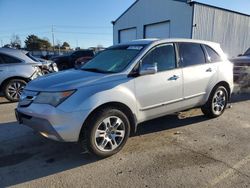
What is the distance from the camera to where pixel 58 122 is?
353 cm

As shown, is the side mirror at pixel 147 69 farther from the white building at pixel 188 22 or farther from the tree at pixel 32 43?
the tree at pixel 32 43

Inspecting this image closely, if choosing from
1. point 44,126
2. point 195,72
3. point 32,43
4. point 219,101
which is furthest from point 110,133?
point 32,43

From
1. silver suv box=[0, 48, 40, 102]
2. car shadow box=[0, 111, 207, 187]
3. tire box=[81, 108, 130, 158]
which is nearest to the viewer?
car shadow box=[0, 111, 207, 187]

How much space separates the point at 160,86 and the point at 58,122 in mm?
1847

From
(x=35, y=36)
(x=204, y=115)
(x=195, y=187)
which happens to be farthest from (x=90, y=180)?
(x=35, y=36)

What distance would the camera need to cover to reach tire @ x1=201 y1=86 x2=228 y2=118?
5.62 m

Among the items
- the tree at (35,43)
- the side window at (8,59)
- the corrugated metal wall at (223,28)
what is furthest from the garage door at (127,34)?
the tree at (35,43)

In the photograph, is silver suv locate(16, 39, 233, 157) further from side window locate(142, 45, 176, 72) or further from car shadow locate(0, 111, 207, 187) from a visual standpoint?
car shadow locate(0, 111, 207, 187)

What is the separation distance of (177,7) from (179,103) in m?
15.4

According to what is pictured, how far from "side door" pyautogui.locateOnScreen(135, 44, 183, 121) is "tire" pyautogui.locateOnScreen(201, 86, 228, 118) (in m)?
1.10

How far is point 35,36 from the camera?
72062mm

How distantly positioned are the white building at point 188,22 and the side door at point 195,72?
13050 mm

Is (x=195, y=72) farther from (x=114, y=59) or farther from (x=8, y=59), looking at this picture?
(x=8, y=59)

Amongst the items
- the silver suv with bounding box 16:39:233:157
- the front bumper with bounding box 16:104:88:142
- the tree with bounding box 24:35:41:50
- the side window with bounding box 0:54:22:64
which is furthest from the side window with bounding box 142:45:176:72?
the tree with bounding box 24:35:41:50
